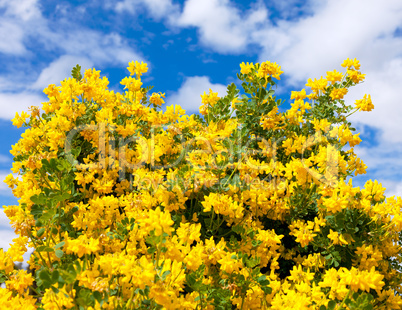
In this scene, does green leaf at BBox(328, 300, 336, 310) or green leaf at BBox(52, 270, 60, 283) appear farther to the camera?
green leaf at BBox(328, 300, 336, 310)

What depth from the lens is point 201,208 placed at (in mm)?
3686

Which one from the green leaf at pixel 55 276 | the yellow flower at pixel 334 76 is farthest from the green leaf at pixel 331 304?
the yellow flower at pixel 334 76

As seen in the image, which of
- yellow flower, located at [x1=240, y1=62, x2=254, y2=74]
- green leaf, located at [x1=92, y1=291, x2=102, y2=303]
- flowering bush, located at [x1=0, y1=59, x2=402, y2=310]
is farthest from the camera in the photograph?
yellow flower, located at [x1=240, y1=62, x2=254, y2=74]

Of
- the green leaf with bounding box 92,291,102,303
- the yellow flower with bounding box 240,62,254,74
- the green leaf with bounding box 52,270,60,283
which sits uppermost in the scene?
the yellow flower with bounding box 240,62,254,74

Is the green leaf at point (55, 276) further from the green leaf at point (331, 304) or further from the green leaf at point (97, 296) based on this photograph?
the green leaf at point (331, 304)

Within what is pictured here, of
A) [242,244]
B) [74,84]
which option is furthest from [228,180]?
[74,84]

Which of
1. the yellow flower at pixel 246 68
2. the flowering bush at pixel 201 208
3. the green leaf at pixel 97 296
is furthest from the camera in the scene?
the yellow flower at pixel 246 68

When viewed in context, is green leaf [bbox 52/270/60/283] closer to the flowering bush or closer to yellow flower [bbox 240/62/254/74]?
the flowering bush

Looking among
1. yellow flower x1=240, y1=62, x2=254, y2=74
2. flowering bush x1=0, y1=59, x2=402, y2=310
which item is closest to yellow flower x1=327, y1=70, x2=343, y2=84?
flowering bush x1=0, y1=59, x2=402, y2=310

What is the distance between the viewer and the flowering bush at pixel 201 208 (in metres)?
2.26

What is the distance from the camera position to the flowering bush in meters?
2.26

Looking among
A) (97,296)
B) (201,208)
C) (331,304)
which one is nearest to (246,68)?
(201,208)

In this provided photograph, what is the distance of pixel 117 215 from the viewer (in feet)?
11.0

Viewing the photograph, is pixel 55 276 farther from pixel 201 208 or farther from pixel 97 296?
pixel 201 208
